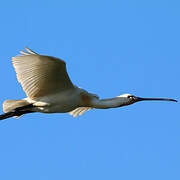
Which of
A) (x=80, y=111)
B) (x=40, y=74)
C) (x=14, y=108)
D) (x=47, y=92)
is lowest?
(x=80, y=111)

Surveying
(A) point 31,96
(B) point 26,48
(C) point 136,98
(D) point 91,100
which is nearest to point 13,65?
(B) point 26,48

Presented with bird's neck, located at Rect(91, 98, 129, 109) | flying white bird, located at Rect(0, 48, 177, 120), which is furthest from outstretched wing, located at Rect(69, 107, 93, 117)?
bird's neck, located at Rect(91, 98, 129, 109)

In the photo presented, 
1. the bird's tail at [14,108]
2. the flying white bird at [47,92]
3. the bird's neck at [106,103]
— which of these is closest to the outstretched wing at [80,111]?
the flying white bird at [47,92]

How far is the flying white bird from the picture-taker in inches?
479

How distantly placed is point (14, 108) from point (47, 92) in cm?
110

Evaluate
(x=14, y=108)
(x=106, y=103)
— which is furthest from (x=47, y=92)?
(x=106, y=103)

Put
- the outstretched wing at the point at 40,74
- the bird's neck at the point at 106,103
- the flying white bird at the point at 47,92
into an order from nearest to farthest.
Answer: the outstretched wing at the point at 40,74, the flying white bird at the point at 47,92, the bird's neck at the point at 106,103

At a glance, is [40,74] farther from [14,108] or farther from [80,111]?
[80,111]

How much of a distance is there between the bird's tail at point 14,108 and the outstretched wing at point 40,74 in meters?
0.42

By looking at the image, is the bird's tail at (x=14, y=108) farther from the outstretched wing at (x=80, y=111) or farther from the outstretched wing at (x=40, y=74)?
the outstretched wing at (x=80, y=111)

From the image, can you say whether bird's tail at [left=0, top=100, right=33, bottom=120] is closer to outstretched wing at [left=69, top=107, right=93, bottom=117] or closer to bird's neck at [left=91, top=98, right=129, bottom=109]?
bird's neck at [left=91, top=98, right=129, bottom=109]

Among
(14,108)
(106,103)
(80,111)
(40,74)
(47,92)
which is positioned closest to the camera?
(40,74)

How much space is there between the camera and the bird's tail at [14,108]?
1353cm

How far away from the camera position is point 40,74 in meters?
12.6
